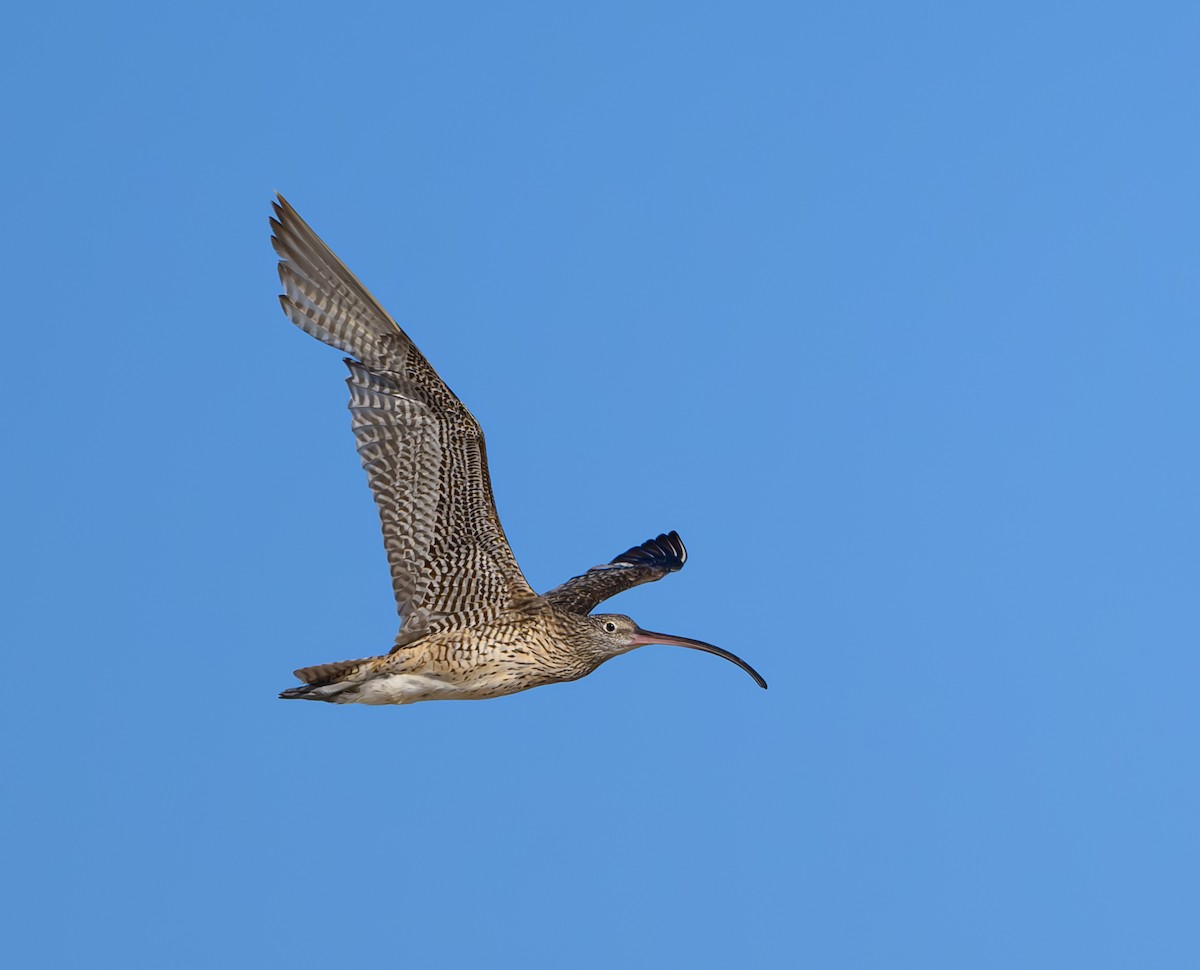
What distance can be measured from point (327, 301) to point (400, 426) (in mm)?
1569

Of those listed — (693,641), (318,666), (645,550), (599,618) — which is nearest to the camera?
(318,666)

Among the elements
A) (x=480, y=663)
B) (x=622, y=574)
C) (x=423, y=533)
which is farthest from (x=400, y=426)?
(x=622, y=574)

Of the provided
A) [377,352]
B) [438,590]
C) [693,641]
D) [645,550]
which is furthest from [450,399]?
[645,550]

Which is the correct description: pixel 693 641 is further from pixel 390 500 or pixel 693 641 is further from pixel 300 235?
pixel 300 235

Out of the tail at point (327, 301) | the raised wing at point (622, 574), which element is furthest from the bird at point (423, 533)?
the raised wing at point (622, 574)

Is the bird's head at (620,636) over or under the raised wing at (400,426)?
under

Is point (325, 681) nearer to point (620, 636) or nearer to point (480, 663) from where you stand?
point (480, 663)

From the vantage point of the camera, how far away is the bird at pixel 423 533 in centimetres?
2039

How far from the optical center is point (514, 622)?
70.0 feet

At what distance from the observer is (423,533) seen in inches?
827

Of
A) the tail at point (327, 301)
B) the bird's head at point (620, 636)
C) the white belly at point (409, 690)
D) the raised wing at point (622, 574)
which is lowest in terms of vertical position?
the white belly at point (409, 690)

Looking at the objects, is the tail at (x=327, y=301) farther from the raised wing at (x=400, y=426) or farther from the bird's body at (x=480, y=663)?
the bird's body at (x=480, y=663)

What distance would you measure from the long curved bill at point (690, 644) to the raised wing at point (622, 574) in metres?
1.00

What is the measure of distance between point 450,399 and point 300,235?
2.37 metres
